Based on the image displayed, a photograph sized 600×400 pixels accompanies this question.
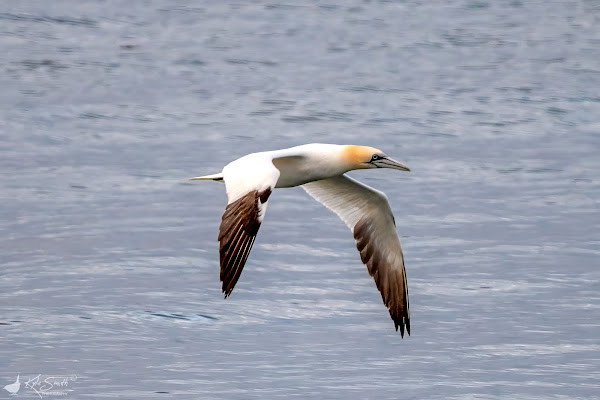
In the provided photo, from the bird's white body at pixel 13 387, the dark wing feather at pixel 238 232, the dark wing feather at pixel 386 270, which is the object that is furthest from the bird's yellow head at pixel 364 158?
the bird's white body at pixel 13 387

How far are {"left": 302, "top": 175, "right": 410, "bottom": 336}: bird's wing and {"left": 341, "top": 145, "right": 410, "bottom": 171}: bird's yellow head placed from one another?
611mm

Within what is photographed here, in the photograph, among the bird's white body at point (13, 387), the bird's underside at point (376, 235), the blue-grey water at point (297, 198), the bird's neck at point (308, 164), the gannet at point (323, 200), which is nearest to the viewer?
the gannet at point (323, 200)

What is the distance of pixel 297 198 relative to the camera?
2022 cm

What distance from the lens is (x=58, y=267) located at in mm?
17234

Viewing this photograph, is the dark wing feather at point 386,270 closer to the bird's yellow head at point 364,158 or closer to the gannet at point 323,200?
the gannet at point 323,200

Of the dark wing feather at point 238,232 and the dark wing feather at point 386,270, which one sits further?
the dark wing feather at point 386,270

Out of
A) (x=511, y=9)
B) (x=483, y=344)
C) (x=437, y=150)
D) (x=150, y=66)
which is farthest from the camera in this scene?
(x=511, y=9)

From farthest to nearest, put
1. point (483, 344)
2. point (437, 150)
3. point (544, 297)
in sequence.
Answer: point (437, 150), point (544, 297), point (483, 344)

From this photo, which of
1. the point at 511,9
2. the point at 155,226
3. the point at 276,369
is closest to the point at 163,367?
the point at 276,369

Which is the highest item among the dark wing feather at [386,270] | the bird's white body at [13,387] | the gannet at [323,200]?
the gannet at [323,200]

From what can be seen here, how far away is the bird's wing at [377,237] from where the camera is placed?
14070 mm

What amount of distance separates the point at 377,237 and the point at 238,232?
3.44 m

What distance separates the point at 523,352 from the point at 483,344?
0.46 meters

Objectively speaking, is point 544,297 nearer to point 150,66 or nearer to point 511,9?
point 150,66
